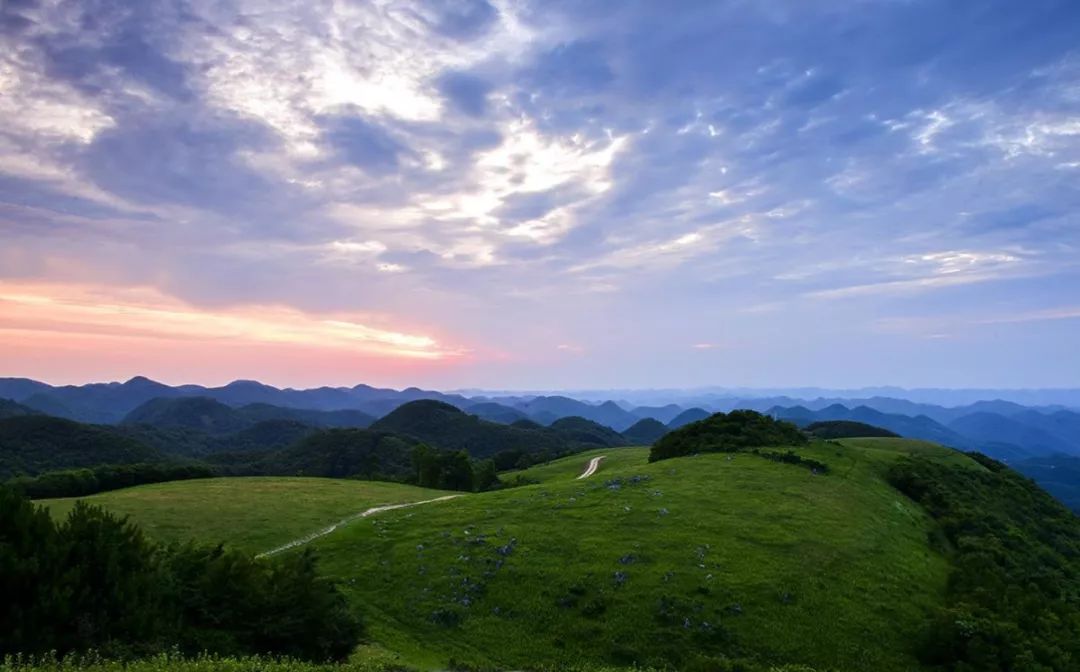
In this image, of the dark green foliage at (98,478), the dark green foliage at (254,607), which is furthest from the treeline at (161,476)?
the dark green foliage at (254,607)

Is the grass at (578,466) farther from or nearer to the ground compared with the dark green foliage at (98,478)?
nearer to the ground

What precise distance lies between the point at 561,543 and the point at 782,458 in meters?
Answer: 34.7

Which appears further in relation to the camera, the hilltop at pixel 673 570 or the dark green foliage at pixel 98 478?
the dark green foliage at pixel 98 478

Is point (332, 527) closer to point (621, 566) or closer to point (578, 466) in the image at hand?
point (621, 566)

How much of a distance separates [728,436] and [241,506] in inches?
2147

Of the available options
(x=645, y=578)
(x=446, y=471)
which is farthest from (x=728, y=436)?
(x=446, y=471)

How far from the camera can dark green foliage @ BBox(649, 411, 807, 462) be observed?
71.6 m

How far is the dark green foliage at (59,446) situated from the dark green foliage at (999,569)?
199 m

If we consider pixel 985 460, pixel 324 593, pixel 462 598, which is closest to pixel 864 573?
pixel 462 598

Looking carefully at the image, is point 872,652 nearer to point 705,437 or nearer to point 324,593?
point 324,593

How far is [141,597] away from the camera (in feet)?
66.7

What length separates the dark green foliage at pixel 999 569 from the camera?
30.4 meters

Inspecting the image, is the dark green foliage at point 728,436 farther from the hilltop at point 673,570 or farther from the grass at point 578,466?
the grass at point 578,466

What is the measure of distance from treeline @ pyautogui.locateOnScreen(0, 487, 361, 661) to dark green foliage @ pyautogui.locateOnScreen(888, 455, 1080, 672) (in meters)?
30.9
